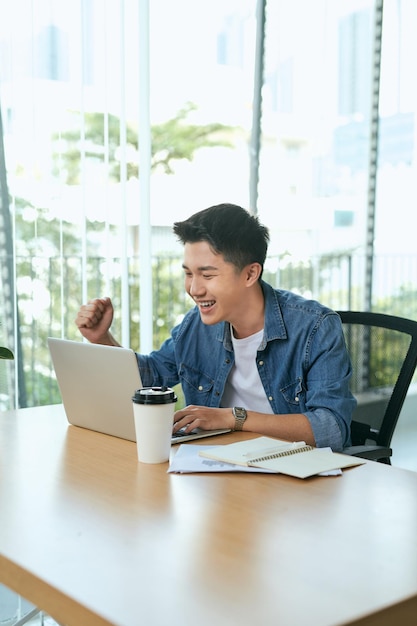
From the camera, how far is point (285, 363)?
2.01 metres

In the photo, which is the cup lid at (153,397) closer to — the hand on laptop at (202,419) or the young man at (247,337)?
the hand on laptop at (202,419)

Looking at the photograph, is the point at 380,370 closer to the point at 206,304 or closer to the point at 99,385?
the point at 206,304

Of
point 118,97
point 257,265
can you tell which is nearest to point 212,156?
point 118,97

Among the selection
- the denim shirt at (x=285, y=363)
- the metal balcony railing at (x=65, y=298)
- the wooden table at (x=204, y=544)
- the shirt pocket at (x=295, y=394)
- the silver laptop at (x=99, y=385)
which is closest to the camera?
the wooden table at (x=204, y=544)

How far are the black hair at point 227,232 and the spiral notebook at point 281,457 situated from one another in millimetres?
573

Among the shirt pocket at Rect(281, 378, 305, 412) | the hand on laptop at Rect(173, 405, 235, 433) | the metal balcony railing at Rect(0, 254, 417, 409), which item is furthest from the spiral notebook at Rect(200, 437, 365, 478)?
the metal balcony railing at Rect(0, 254, 417, 409)

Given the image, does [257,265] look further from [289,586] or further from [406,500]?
[289,586]

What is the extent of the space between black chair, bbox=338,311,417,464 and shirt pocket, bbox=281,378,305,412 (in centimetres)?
16

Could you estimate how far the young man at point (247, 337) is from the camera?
1.92 m

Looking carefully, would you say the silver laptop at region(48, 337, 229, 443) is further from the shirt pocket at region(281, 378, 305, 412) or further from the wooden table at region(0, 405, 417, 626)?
the shirt pocket at region(281, 378, 305, 412)

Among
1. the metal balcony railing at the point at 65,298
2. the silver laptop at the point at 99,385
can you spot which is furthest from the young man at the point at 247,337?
the metal balcony railing at the point at 65,298

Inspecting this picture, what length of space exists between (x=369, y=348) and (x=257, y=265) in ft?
1.34

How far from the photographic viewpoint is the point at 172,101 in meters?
3.37

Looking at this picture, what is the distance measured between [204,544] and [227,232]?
1075 mm
